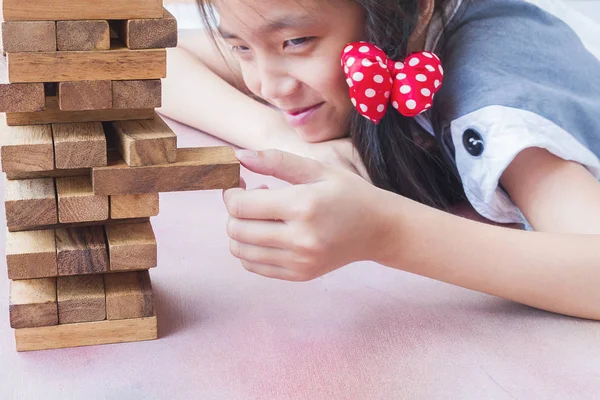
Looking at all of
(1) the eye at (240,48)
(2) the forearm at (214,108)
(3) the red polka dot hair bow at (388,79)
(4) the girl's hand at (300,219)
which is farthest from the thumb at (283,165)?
(2) the forearm at (214,108)

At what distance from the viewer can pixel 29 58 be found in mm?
742

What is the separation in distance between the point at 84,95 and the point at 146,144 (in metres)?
0.07

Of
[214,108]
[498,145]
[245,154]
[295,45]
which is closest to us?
[245,154]

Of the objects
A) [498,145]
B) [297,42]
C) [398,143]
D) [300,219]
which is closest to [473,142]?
[498,145]

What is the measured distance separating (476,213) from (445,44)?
0.27 meters

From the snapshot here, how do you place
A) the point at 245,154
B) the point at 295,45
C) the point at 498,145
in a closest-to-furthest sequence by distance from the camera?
the point at 245,154 < the point at 498,145 < the point at 295,45

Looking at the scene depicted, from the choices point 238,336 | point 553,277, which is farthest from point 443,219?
point 238,336

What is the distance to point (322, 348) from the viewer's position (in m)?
0.86

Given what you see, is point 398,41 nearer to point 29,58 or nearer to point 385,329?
point 385,329

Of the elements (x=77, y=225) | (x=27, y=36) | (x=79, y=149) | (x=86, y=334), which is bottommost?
(x=86, y=334)

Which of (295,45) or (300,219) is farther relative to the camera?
(295,45)

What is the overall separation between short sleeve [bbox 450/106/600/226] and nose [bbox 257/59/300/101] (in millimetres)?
247

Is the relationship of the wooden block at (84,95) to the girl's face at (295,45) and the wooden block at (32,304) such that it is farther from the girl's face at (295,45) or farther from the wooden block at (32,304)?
the girl's face at (295,45)

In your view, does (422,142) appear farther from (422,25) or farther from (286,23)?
(286,23)
